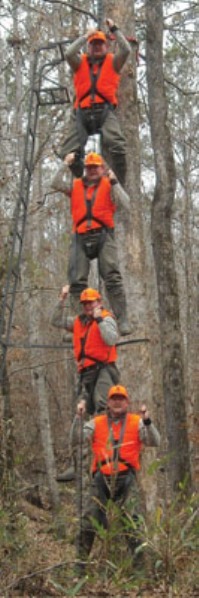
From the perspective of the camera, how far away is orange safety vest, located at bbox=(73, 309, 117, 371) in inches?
286

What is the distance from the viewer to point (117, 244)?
7656mm

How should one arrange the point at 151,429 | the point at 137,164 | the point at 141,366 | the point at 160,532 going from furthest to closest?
the point at 137,164 < the point at 141,366 < the point at 151,429 < the point at 160,532

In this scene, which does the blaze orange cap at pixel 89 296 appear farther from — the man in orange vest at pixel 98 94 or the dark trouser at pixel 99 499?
the dark trouser at pixel 99 499

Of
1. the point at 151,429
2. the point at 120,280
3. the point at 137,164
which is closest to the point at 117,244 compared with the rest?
the point at 120,280

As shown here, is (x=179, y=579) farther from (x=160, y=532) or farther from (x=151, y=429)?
(x=151, y=429)

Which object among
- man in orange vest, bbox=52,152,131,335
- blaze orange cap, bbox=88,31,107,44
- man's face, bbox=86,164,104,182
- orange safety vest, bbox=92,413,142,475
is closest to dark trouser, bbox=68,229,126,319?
man in orange vest, bbox=52,152,131,335

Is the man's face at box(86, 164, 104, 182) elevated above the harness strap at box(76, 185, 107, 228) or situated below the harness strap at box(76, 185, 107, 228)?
above

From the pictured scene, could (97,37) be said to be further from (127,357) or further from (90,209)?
(127,357)

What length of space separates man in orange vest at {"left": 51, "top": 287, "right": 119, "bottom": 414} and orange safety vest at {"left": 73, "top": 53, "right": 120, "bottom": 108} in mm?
1955

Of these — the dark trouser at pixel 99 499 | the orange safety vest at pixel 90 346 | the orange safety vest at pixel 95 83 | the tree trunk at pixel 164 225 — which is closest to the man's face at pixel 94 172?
the orange safety vest at pixel 95 83

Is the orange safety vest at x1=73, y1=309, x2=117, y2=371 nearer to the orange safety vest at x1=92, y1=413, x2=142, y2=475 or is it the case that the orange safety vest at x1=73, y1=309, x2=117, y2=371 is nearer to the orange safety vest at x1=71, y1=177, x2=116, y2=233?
the orange safety vest at x1=92, y1=413, x2=142, y2=475

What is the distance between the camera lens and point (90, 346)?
288 inches

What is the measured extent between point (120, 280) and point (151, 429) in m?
1.63

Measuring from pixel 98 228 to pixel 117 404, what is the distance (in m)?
1.86
